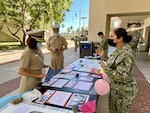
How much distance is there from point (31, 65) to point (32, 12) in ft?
35.8

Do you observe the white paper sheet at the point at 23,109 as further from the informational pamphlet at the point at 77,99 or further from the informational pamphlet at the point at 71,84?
the informational pamphlet at the point at 71,84

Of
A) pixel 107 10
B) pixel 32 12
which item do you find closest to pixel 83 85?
pixel 107 10

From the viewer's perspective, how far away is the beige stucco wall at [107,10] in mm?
5638

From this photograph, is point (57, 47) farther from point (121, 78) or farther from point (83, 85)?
point (121, 78)

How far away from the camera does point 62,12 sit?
13.0m

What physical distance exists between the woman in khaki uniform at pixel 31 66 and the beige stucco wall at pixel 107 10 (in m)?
4.94

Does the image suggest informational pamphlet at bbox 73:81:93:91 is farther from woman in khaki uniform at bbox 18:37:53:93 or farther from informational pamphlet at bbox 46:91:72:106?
woman in khaki uniform at bbox 18:37:53:93

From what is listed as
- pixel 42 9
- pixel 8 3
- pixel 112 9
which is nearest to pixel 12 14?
pixel 8 3

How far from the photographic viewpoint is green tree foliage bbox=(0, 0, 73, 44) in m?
10.8

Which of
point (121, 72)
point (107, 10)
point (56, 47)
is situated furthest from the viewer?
point (107, 10)

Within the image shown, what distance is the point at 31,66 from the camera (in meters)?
1.80

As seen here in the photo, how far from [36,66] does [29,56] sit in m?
0.18

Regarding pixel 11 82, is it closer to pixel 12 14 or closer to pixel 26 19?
pixel 12 14

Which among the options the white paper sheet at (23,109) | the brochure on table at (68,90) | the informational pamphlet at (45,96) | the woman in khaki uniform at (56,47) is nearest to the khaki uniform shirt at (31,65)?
the brochure on table at (68,90)
